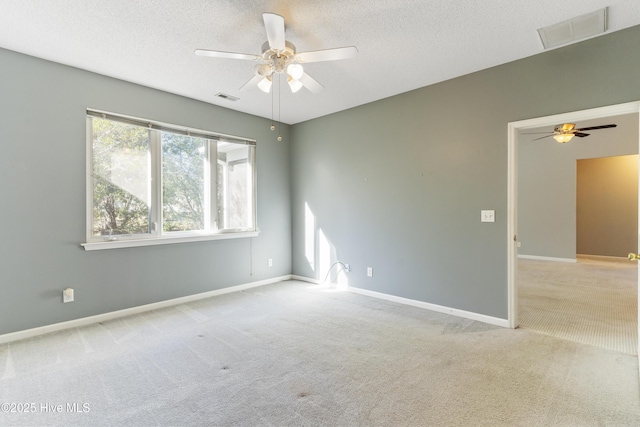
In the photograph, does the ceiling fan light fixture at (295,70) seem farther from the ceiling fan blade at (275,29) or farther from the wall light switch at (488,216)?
the wall light switch at (488,216)

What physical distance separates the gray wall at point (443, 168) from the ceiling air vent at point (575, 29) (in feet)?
0.52

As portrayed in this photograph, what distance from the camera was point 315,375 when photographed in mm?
2146

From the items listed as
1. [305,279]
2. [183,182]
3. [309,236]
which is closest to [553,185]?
[309,236]

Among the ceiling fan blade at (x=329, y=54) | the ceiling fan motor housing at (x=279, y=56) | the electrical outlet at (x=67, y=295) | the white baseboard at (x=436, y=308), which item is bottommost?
the white baseboard at (x=436, y=308)

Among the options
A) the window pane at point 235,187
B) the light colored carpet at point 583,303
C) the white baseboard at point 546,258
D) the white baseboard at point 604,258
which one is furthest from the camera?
the white baseboard at point 604,258

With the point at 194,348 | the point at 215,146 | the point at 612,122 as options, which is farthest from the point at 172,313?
the point at 612,122

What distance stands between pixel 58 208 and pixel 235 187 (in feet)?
6.67

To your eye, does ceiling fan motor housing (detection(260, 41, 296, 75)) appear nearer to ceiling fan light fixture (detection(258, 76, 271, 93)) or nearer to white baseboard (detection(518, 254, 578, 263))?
ceiling fan light fixture (detection(258, 76, 271, 93))

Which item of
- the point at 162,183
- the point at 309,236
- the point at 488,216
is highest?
the point at 162,183

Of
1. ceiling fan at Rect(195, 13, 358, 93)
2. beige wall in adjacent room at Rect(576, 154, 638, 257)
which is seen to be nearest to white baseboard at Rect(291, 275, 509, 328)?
ceiling fan at Rect(195, 13, 358, 93)

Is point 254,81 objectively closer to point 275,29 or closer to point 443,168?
point 275,29

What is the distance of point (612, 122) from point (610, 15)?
5.58 m

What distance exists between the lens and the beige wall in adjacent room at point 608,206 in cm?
671

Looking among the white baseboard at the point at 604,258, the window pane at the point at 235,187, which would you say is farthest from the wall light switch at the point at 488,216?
the white baseboard at the point at 604,258
